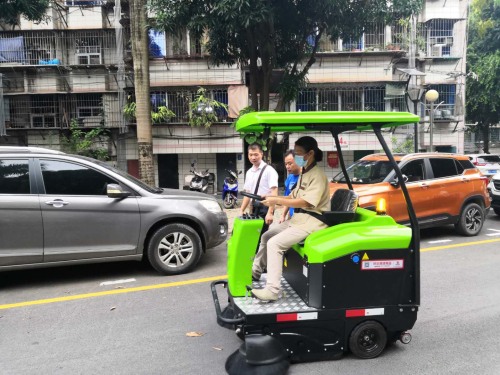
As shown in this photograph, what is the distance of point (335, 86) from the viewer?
18938mm

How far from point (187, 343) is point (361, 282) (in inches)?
→ 68.7

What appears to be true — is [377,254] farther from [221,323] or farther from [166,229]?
[166,229]

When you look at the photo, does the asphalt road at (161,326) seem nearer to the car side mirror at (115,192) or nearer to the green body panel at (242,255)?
the green body panel at (242,255)

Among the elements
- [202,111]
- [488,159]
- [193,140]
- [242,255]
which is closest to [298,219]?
[242,255]

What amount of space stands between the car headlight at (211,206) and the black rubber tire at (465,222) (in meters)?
5.32

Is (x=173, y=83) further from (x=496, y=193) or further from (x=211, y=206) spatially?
(x=496, y=193)

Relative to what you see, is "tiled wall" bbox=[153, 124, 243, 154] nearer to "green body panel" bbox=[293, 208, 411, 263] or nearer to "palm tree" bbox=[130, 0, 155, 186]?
"palm tree" bbox=[130, 0, 155, 186]

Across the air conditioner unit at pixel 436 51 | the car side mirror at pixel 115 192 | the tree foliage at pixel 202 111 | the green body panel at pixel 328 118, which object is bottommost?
the car side mirror at pixel 115 192

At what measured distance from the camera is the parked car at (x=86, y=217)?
5305mm

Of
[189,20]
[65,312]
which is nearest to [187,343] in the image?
[65,312]

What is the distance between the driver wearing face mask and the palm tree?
7063 millimetres

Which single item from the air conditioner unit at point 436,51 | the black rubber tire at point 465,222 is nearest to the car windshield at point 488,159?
the air conditioner unit at point 436,51

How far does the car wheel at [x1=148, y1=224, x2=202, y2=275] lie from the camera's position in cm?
588

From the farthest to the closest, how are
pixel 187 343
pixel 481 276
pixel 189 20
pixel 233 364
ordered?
pixel 189 20 → pixel 481 276 → pixel 187 343 → pixel 233 364
